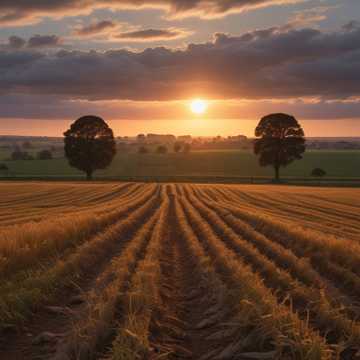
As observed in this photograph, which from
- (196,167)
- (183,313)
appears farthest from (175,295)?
(196,167)

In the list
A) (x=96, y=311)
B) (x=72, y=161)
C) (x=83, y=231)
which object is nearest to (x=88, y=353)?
(x=96, y=311)

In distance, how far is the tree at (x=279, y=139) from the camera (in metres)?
80.2

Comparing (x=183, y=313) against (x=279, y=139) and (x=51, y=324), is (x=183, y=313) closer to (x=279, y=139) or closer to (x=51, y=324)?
(x=51, y=324)

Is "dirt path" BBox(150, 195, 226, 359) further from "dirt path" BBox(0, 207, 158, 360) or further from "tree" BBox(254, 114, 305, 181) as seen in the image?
"tree" BBox(254, 114, 305, 181)

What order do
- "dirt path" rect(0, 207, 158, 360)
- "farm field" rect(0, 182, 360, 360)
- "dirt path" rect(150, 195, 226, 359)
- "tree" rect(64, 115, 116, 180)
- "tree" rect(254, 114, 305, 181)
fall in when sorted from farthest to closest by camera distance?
1. "tree" rect(254, 114, 305, 181)
2. "tree" rect(64, 115, 116, 180)
3. "dirt path" rect(150, 195, 226, 359)
4. "dirt path" rect(0, 207, 158, 360)
5. "farm field" rect(0, 182, 360, 360)

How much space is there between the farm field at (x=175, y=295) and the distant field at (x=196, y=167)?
88772 millimetres

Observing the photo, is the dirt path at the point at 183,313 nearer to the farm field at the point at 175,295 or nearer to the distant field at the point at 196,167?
the farm field at the point at 175,295

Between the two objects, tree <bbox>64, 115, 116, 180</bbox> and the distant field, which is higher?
tree <bbox>64, 115, 116, 180</bbox>

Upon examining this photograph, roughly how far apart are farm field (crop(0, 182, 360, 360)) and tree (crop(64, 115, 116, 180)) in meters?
58.5

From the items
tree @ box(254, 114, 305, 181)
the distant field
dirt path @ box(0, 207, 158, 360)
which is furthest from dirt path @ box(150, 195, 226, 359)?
the distant field

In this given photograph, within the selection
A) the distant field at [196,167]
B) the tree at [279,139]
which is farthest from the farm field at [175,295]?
the distant field at [196,167]

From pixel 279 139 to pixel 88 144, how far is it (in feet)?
102

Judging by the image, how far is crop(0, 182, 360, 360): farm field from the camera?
759 cm

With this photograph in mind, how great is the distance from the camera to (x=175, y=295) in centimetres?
1155
